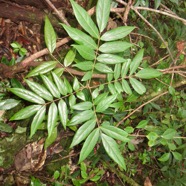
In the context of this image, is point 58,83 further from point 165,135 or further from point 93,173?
point 93,173

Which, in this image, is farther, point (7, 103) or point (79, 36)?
point (7, 103)

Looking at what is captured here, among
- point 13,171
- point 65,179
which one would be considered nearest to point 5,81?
point 13,171

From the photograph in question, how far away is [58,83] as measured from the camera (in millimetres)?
1178

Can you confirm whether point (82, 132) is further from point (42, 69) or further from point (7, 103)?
point (7, 103)

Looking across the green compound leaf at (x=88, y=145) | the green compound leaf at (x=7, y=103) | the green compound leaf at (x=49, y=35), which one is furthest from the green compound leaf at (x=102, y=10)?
the green compound leaf at (x=7, y=103)

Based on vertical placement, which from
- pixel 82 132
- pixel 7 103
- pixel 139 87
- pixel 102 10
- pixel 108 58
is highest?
pixel 102 10

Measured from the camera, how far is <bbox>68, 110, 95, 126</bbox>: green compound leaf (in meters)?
1.16

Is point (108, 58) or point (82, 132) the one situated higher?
point (108, 58)

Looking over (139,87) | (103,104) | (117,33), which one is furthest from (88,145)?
(117,33)

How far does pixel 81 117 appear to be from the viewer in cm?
117

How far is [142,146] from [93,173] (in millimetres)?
689

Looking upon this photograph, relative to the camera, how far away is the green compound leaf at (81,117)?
1155 millimetres

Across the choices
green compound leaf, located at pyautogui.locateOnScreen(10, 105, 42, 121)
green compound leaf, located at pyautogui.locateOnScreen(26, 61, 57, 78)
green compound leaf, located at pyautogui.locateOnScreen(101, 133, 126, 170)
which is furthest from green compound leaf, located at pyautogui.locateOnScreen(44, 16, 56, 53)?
green compound leaf, located at pyautogui.locateOnScreen(101, 133, 126, 170)

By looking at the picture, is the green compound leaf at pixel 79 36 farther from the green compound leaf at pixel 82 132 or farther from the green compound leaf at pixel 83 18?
the green compound leaf at pixel 82 132
